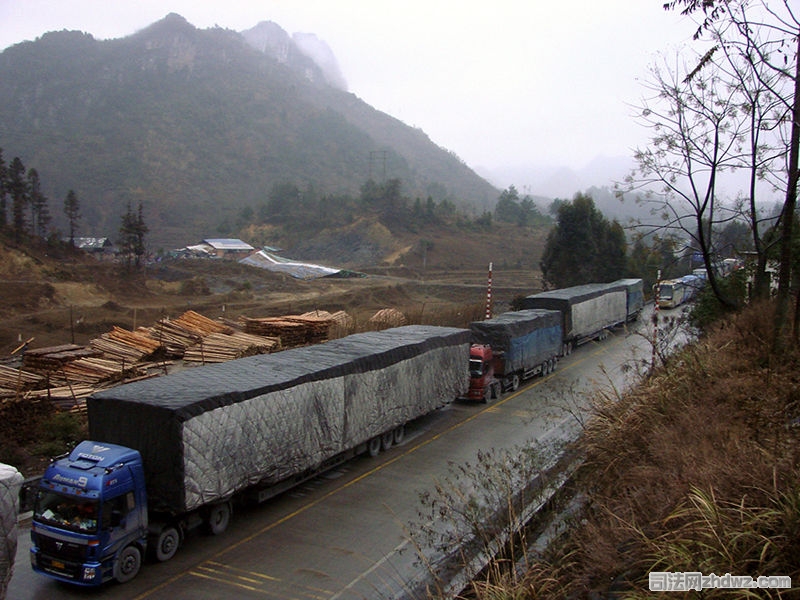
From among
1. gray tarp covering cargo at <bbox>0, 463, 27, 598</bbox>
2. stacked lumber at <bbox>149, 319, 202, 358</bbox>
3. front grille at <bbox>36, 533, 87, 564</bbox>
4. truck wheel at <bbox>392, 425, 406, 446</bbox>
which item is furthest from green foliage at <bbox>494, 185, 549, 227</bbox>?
gray tarp covering cargo at <bbox>0, 463, 27, 598</bbox>

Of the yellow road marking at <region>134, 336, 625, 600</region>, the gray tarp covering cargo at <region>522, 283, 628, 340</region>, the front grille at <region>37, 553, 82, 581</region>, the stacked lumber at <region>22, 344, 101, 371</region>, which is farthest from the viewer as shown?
the gray tarp covering cargo at <region>522, 283, 628, 340</region>

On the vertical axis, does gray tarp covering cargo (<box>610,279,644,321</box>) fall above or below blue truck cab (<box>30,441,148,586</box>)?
above

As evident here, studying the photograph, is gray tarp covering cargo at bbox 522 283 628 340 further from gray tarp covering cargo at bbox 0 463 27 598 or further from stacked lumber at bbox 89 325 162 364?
gray tarp covering cargo at bbox 0 463 27 598

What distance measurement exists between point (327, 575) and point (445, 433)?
9155mm

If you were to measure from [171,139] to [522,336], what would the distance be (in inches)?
5559

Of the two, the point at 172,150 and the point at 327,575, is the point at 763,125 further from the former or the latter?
the point at 172,150

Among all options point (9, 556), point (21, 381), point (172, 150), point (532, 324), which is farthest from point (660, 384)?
point (172, 150)

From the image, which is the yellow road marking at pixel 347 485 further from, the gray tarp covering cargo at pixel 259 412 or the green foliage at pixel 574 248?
the green foliage at pixel 574 248

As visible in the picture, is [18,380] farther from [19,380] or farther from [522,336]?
[522,336]

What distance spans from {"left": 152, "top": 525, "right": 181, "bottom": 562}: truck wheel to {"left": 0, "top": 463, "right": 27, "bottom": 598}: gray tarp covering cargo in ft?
7.93

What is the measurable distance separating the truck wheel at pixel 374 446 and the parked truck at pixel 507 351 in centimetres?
638

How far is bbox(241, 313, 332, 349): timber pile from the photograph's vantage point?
2623 cm

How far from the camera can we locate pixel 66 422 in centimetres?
1677

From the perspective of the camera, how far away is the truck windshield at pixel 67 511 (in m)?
10.1
